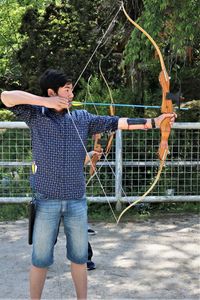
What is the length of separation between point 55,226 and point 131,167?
12.5 feet

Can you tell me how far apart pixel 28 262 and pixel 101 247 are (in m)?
0.84

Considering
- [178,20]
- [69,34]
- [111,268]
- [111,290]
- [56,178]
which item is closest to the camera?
[56,178]

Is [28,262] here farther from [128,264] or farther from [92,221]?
[92,221]

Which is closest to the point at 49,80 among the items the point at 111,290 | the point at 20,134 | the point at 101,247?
the point at 111,290

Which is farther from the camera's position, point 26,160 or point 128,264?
point 26,160

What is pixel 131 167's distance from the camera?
691 cm

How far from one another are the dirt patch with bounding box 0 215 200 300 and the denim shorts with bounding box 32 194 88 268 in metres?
0.77

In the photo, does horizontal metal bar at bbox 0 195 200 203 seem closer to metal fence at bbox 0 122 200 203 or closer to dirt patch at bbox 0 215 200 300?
metal fence at bbox 0 122 200 203

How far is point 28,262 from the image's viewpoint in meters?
4.69

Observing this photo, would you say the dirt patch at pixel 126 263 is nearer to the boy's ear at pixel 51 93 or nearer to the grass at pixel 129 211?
the grass at pixel 129 211

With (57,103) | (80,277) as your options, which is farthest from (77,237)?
(57,103)

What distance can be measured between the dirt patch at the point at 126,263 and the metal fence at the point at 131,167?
60 centimetres

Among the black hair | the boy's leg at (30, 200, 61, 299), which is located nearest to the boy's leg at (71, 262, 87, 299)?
the boy's leg at (30, 200, 61, 299)

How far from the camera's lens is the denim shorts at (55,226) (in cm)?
315
